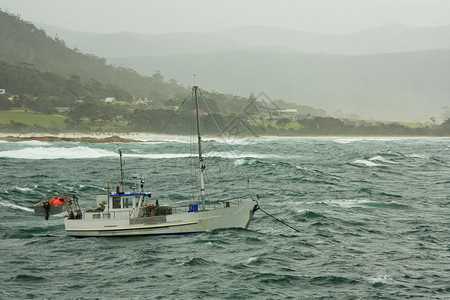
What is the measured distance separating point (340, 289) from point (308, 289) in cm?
158

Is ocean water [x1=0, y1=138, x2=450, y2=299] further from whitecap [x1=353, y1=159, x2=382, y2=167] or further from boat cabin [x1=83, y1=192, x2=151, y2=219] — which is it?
whitecap [x1=353, y1=159, x2=382, y2=167]

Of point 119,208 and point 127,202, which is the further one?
point 127,202

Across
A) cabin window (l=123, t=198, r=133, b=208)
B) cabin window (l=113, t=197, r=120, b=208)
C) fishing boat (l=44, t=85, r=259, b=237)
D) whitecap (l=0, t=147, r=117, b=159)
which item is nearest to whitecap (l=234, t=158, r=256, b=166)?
whitecap (l=0, t=147, r=117, b=159)

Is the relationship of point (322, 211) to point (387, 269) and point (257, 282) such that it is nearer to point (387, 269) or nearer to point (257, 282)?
point (387, 269)

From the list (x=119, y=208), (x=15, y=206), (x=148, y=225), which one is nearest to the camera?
(x=148, y=225)

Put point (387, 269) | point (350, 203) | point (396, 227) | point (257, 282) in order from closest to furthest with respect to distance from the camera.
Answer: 1. point (257, 282)
2. point (387, 269)
3. point (396, 227)
4. point (350, 203)

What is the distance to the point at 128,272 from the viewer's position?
1061 inches

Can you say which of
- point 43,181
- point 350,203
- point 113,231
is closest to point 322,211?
point 350,203

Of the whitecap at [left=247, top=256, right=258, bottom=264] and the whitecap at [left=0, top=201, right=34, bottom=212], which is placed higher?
the whitecap at [left=0, top=201, right=34, bottom=212]

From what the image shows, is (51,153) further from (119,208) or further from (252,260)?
(252,260)

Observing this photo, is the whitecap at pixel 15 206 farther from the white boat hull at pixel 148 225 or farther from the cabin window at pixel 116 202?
the cabin window at pixel 116 202

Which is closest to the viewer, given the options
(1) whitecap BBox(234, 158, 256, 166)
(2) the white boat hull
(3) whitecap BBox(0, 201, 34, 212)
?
(2) the white boat hull

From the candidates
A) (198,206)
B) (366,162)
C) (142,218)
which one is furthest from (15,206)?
(366,162)

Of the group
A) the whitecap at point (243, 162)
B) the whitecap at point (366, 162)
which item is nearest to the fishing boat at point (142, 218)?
the whitecap at point (243, 162)
